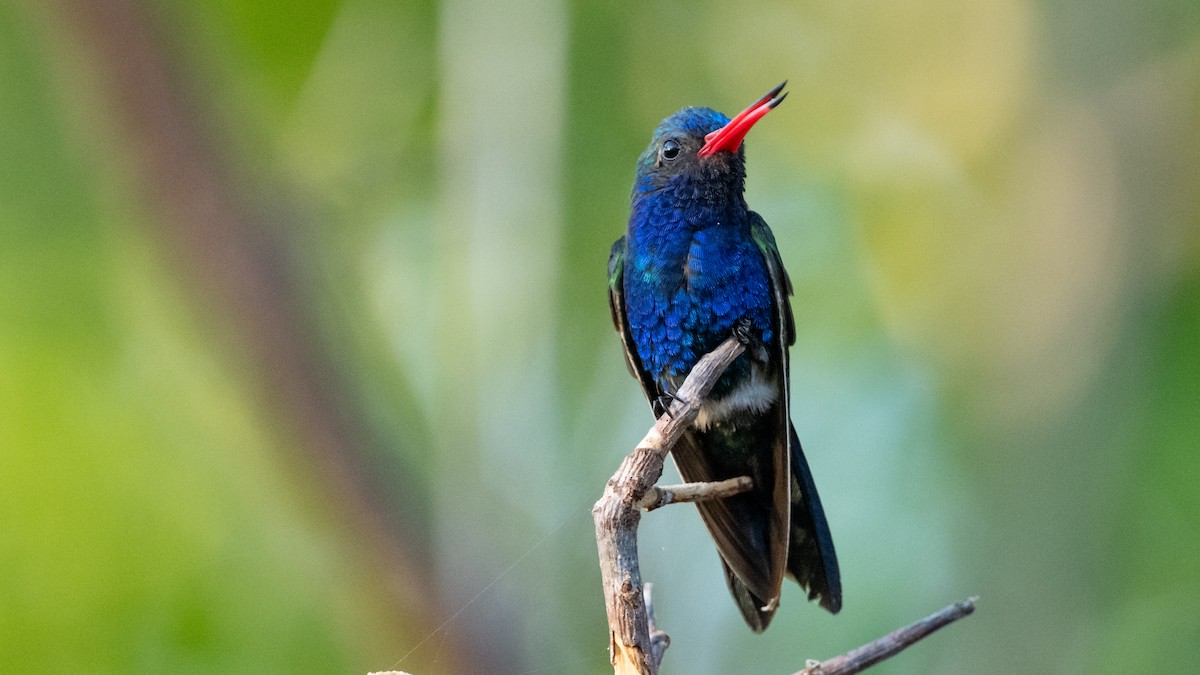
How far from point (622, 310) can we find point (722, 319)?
24cm

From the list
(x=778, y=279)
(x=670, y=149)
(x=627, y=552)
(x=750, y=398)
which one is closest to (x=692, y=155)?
(x=670, y=149)

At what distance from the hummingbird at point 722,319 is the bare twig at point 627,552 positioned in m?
0.46

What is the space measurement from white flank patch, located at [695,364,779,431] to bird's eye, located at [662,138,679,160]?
16.6 inches

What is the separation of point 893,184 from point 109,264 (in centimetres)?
250

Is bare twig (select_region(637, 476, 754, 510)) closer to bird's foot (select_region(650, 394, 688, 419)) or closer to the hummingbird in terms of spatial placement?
the hummingbird

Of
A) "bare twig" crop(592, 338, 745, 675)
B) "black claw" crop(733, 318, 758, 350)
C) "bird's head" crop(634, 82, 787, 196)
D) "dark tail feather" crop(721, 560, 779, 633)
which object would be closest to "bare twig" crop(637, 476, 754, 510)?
"bare twig" crop(592, 338, 745, 675)

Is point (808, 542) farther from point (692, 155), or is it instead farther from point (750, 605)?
point (692, 155)

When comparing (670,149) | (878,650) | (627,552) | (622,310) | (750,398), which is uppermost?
(670,149)

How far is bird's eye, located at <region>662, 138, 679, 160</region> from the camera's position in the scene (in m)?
1.96

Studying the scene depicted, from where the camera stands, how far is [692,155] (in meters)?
1.92

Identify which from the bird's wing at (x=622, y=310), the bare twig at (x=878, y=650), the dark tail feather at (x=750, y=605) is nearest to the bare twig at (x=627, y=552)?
the bare twig at (x=878, y=650)

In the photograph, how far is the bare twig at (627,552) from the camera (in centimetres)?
124

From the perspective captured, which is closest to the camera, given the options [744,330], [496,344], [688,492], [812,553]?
[688,492]

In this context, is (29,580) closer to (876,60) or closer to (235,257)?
(235,257)
